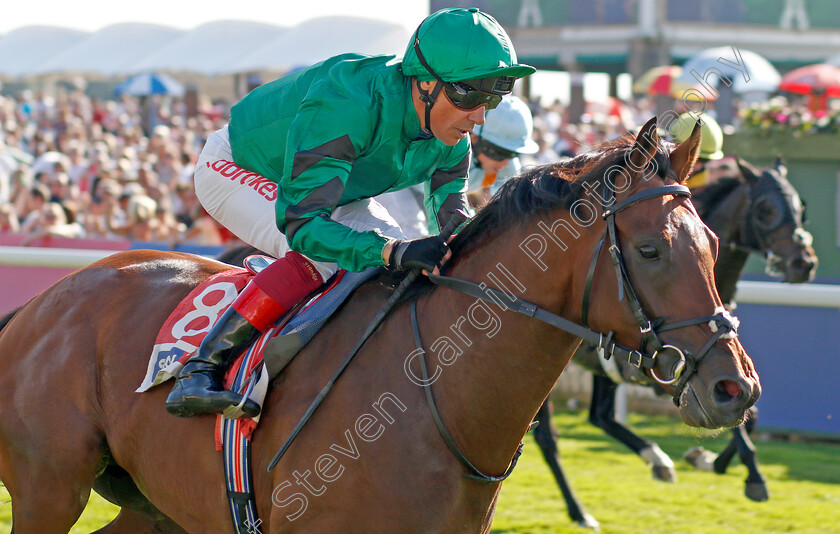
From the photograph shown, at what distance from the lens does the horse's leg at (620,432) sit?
561cm

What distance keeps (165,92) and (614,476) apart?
16281 millimetres

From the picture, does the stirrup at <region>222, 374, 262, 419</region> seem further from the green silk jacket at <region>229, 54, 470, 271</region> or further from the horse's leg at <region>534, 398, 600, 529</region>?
the horse's leg at <region>534, 398, 600, 529</region>

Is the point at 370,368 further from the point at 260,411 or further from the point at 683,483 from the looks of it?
the point at 683,483

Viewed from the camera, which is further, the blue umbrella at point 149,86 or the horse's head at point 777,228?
the blue umbrella at point 149,86

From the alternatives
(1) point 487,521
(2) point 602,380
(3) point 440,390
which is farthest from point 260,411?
(2) point 602,380

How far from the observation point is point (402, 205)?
16.3 ft

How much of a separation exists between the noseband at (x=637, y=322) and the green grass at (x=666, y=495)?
272cm

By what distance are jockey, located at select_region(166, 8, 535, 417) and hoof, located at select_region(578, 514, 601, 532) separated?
2.42 meters

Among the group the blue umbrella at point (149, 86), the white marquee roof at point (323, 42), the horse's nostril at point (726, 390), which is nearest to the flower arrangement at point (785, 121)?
the horse's nostril at point (726, 390)

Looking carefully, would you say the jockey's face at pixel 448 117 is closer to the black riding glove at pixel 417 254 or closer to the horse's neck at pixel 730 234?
the black riding glove at pixel 417 254

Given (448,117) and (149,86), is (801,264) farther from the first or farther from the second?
(149,86)

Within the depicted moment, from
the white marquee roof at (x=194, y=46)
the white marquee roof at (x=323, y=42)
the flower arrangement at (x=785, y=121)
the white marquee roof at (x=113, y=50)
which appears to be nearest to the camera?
the flower arrangement at (x=785, y=121)

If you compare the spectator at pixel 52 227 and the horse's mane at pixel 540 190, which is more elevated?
the horse's mane at pixel 540 190

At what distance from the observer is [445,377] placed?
2.64 metres
